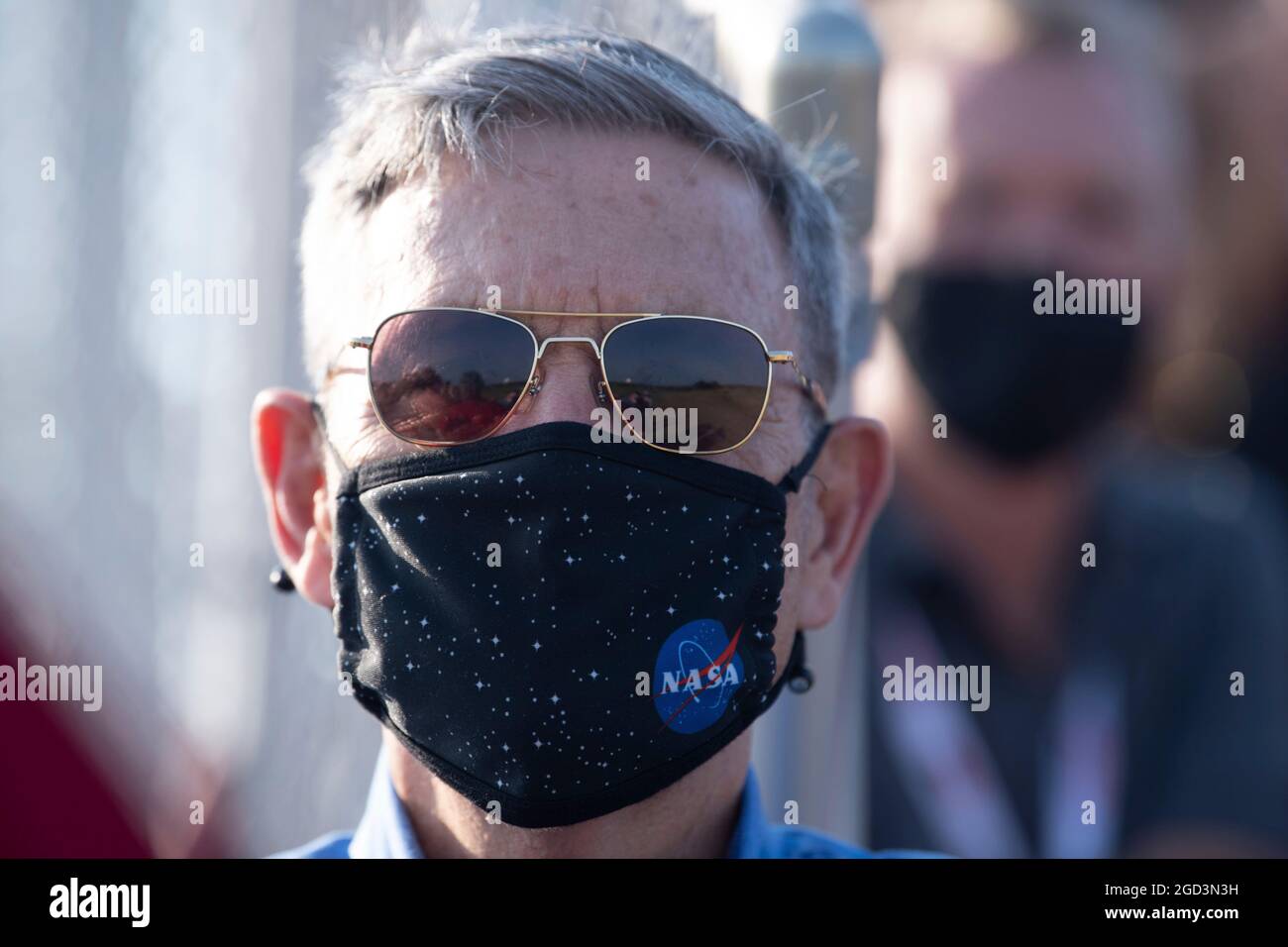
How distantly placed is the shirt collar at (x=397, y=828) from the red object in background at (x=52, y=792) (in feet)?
6.10

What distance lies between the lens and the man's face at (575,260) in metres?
1.78

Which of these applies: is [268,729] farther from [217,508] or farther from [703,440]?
[703,440]

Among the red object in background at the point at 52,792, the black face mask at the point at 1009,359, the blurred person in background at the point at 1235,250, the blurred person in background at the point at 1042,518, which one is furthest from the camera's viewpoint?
the blurred person in background at the point at 1235,250

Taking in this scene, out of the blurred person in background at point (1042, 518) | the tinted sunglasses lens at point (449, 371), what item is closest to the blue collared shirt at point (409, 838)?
the tinted sunglasses lens at point (449, 371)

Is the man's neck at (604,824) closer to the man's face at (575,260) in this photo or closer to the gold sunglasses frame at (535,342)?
the man's face at (575,260)

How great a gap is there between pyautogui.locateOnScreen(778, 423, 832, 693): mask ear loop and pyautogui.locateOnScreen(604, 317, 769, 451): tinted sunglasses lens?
13 centimetres

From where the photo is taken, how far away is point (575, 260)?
180 centimetres

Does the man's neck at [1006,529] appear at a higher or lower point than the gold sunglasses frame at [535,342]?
lower

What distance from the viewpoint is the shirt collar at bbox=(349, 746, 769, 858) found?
191cm

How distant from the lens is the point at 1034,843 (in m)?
3.68

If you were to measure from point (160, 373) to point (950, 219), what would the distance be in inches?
92.2

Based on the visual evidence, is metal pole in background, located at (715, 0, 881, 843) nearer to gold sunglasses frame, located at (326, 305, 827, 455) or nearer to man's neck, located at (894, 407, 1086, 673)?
gold sunglasses frame, located at (326, 305, 827, 455)

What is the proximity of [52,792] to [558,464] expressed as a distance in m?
2.55
